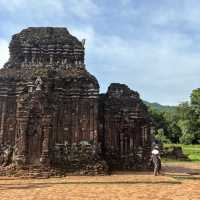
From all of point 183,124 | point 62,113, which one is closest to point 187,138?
point 183,124

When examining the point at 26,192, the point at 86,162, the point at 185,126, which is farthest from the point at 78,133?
the point at 185,126

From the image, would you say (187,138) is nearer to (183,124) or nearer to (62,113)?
(183,124)

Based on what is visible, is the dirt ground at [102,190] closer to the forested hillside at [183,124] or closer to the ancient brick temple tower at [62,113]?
the ancient brick temple tower at [62,113]

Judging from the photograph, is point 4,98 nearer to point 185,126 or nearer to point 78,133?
point 78,133

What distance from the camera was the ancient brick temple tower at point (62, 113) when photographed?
16.4 m

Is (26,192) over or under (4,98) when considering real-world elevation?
under

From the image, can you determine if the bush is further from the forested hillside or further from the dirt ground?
the dirt ground

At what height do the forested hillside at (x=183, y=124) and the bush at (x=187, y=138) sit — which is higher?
the forested hillside at (x=183, y=124)

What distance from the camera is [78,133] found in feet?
55.7

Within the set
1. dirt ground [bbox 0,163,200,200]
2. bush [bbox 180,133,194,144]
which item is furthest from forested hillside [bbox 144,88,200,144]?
dirt ground [bbox 0,163,200,200]

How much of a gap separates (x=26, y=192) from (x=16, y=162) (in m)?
5.38

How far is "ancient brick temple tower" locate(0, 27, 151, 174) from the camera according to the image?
1642cm

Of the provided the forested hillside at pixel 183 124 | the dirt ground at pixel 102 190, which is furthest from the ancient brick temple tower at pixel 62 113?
the forested hillside at pixel 183 124

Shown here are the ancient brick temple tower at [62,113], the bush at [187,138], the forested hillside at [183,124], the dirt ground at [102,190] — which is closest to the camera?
the dirt ground at [102,190]
